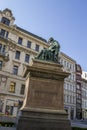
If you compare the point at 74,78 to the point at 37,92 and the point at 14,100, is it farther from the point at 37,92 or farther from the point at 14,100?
the point at 37,92

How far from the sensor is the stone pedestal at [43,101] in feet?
32.0

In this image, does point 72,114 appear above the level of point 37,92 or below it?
below

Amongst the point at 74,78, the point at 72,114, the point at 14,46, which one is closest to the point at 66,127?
the point at 14,46

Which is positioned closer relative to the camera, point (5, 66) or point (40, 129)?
point (40, 129)

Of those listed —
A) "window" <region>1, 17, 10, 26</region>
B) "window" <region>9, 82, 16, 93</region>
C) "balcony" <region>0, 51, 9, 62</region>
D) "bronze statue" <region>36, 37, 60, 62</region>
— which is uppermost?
"window" <region>1, 17, 10, 26</region>

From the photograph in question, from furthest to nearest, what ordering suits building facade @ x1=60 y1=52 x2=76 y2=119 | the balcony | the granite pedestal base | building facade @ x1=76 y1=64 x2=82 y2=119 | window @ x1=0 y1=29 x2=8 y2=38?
building facade @ x1=76 y1=64 x2=82 y2=119 → building facade @ x1=60 y1=52 x2=76 y2=119 → window @ x1=0 y1=29 x2=8 y2=38 → the balcony → the granite pedestal base

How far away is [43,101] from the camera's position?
10648mm

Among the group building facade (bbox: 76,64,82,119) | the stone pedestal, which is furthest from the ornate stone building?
the stone pedestal

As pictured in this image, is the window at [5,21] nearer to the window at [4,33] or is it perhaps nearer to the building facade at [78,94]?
the window at [4,33]

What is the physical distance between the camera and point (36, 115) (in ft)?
33.0

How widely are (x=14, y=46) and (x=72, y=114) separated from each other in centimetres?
2585

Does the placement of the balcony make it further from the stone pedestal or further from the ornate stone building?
the stone pedestal

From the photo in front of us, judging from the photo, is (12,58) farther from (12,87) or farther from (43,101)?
(43,101)

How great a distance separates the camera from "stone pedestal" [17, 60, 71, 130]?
9758mm
